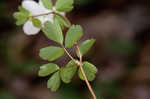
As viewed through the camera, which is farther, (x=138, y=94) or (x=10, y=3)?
(x=10, y=3)

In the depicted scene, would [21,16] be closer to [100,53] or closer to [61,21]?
[61,21]

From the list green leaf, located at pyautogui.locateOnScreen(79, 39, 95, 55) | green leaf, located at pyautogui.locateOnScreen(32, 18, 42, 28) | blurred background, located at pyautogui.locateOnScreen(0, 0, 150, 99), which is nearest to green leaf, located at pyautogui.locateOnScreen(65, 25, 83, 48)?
green leaf, located at pyautogui.locateOnScreen(79, 39, 95, 55)

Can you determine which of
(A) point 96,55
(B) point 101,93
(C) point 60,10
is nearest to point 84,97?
(B) point 101,93

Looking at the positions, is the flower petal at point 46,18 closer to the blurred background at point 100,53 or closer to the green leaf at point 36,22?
the green leaf at point 36,22

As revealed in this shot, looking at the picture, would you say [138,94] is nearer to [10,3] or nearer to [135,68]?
[135,68]

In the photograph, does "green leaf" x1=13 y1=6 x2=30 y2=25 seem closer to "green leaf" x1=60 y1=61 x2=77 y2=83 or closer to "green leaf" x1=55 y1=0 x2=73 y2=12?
"green leaf" x1=55 y1=0 x2=73 y2=12
